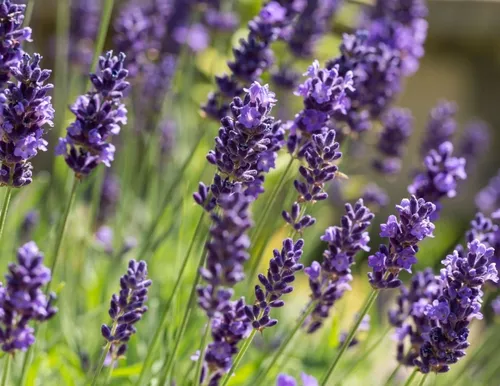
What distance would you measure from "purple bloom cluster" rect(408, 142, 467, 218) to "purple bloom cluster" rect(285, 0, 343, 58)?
91cm

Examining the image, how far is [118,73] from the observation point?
183 cm

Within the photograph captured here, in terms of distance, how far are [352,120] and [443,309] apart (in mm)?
1031

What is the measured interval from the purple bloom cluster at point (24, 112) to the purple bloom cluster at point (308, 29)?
1545mm

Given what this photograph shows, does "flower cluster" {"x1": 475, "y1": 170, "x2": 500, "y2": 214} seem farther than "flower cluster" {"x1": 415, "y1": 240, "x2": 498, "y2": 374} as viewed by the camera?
Yes

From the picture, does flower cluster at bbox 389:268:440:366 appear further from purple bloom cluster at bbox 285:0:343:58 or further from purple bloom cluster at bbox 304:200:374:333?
purple bloom cluster at bbox 285:0:343:58

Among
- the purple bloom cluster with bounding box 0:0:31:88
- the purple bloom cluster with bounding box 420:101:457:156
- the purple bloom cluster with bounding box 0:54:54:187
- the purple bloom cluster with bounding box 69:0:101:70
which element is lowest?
the purple bloom cluster with bounding box 0:54:54:187

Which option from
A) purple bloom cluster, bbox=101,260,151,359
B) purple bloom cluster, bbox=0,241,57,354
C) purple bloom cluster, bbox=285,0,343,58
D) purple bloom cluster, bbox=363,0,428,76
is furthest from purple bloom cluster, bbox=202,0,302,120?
purple bloom cluster, bbox=0,241,57,354

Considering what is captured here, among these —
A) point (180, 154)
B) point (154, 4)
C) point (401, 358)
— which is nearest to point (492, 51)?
point (180, 154)

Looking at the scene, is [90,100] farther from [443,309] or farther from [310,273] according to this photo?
[443,309]

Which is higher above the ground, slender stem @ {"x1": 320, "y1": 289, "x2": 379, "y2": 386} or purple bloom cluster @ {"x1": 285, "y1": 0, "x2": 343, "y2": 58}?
purple bloom cluster @ {"x1": 285, "y1": 0, "x2": 343, "y2": 58}

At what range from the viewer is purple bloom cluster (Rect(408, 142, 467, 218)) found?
235 centimetres

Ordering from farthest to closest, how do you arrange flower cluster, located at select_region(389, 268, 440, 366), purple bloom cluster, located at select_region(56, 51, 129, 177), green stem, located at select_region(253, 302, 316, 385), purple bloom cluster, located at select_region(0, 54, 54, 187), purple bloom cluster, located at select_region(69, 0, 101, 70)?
purple bloom cluster, located at select_region(69, 0, 101, 70) < flower cluster, located at select_region(389, 268, 440, 366) < green stem, located at select_region(253, 302, 316, 385) < purple bloom cluster, located at select_region(56, 51, 129, 177) < purple bloom cluster, located at select_region(0, 54, 54, 187)

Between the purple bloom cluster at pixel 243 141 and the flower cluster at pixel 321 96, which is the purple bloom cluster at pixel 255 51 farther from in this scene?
the purple bloom cluster at pixel 243 141

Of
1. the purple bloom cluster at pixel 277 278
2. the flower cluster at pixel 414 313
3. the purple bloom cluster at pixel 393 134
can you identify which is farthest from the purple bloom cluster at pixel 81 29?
the purple bloom cluster at pixel 277 278
